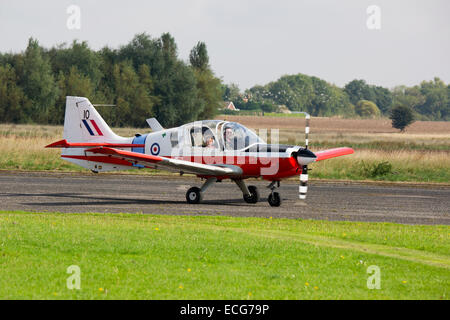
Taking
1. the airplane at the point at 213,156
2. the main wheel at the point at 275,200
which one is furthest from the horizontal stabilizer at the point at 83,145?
the main wheel at the point at 275,200

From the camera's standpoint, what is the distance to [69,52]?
315 ft

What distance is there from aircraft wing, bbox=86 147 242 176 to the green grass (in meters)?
4.14

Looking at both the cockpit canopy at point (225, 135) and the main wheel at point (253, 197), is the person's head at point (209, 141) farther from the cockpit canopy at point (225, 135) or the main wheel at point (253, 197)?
the main wheel at point (253, 197)

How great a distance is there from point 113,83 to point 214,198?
7786 cm

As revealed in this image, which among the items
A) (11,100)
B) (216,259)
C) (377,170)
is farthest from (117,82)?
(216,259)

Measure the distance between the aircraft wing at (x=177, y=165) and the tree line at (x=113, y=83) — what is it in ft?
236

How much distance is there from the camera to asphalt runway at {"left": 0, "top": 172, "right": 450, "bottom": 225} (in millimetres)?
18312

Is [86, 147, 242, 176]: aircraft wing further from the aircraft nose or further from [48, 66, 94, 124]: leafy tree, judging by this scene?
[48, 66, 94, 124]: leafy tree

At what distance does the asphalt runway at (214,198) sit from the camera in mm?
18312

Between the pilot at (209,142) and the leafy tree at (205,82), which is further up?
the leafy tree at (205,82)

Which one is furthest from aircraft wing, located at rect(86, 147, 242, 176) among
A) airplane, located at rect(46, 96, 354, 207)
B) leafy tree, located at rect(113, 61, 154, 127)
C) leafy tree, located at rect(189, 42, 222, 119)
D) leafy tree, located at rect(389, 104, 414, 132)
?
leafy tree, located at rect(389, 104, 414, 132)
